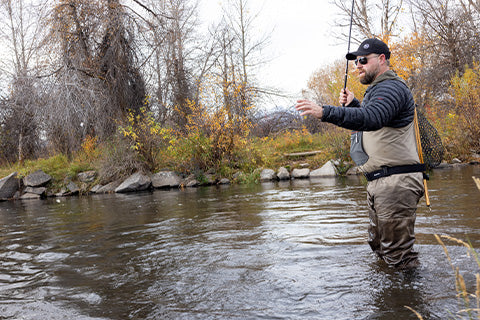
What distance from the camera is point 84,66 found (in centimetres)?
1571

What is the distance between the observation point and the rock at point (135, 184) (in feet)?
50.7

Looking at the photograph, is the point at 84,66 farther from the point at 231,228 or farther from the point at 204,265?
the point at 204,265

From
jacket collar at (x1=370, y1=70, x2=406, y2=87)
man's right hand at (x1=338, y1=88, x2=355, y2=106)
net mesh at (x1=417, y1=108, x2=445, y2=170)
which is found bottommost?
net mesh at (x1=417, y1=108, x2=445, y2=170)

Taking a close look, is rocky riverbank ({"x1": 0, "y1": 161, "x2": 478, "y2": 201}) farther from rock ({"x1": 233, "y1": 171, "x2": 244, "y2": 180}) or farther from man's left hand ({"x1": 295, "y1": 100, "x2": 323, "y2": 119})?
man's left hand ({"x1": 295, "y1": 100, "x2": 323, "y2": 119})

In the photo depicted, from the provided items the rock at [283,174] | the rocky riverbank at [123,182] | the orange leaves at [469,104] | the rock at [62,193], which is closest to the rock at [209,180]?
the rocky riverbank at [123,182]

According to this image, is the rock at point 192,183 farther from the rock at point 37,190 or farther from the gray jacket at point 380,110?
the gray jacket at point 380,110

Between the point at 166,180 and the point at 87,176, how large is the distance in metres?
3.66

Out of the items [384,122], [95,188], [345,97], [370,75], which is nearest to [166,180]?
[95,188]

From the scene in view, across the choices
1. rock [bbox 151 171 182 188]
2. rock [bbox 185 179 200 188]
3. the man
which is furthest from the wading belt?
rock [bbox 151 171 182 188]

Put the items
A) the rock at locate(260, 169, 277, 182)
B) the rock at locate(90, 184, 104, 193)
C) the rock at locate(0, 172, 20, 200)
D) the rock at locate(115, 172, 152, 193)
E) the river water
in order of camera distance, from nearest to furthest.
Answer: the river water → the rock at locate(115, 172, 152, 193) → the rock at locate(260, 169, 277, 182) → the rock at locate(0, 172, 20, 200) → the rock at locate(90, 184, 104, 193)

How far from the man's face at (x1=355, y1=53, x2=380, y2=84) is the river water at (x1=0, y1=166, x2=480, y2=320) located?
161 cm

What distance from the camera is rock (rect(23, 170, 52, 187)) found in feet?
54.8

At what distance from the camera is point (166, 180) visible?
52.1ft

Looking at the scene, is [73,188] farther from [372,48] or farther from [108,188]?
[372,48]
